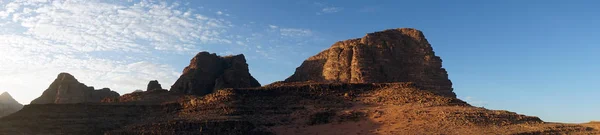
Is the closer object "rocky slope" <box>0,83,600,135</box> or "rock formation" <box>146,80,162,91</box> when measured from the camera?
"rocky slope" <box>0,83,600,135</box>

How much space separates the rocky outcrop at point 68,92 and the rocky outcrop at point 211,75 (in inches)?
531

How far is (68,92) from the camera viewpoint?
7106 cm

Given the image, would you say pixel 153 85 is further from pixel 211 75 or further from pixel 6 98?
pixel 6 98

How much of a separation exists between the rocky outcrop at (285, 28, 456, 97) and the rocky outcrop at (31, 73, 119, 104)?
107ft

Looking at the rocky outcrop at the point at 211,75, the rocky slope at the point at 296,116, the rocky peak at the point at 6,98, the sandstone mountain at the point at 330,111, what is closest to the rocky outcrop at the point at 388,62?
the sandstone mountain at the point at 330,111

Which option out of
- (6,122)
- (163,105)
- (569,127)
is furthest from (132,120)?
(569,127)

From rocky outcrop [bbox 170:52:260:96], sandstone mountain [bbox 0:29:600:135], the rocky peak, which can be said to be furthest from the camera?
the rocky peak

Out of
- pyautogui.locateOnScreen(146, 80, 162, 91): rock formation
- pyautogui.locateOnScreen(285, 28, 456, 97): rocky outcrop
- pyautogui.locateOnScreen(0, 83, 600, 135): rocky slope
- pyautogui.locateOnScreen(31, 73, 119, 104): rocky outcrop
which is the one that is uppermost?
pyautogui.locateOnScreen(285, 28, 456, 97): rocky outcrop

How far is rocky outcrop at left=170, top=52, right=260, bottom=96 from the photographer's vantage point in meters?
64.1

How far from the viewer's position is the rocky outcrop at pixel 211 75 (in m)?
64.1

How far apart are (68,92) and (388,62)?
147ft

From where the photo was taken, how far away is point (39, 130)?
41.2 metres

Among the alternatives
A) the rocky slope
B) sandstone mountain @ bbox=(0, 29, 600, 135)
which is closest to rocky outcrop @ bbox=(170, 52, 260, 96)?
sandstone mountain @ bbox=(0, 29, 600, 135)

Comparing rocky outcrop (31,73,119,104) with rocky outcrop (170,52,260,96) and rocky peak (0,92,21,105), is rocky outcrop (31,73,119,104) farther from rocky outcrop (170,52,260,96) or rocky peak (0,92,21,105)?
rocky peak (0,92,21,105)
